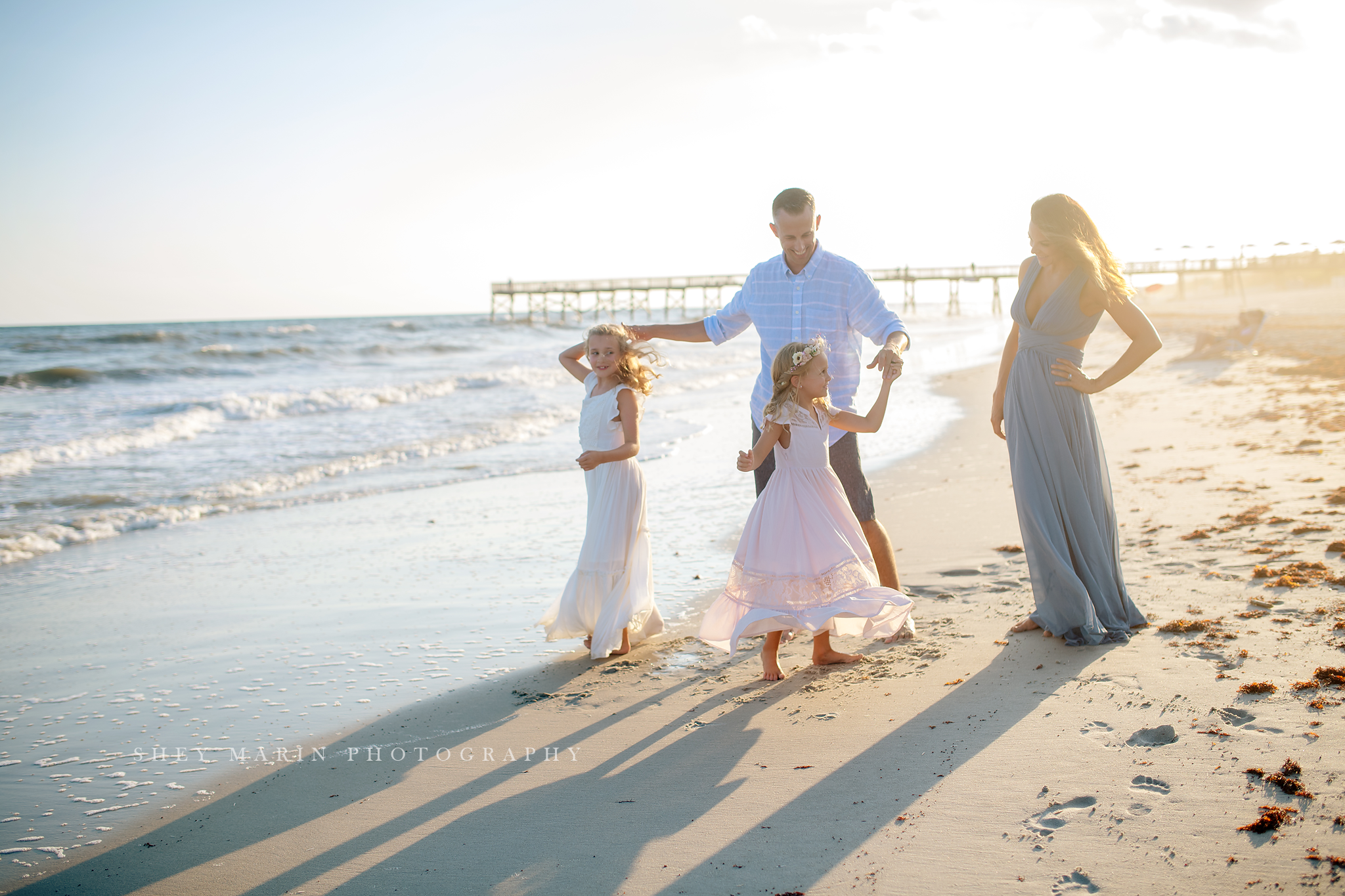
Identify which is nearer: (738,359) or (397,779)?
(397,779)

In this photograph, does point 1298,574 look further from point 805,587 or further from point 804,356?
point 804,356

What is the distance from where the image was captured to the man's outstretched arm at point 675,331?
4.03 meters

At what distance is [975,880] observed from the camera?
2.02 metres

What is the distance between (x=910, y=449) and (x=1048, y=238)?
5601 mm

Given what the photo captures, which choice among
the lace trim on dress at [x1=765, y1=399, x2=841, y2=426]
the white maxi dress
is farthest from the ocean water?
the lace trim on dress at [x1=765, y1=399, x2=841, y2=426]

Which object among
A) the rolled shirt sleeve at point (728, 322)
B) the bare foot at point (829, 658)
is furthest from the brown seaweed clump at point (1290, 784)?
the rolled shirt sleeve at point (728, 322)

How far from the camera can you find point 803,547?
11.2 ft

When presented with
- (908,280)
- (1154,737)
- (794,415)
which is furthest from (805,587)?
(908,280)

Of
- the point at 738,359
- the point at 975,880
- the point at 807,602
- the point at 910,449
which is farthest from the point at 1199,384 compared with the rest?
the point at 738,359

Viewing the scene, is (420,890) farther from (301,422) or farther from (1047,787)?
(301,422)

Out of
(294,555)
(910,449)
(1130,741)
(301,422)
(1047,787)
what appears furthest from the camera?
(301,422)

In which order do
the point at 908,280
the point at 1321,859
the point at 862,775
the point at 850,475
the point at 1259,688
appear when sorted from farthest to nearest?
the point at 908,280 → the point at 850,475 → the point at 1259,688 → the point at 862,775 → the point at 1321,859

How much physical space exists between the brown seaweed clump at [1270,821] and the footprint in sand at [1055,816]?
351 mm

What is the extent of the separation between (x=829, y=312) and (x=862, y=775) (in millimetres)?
1960
